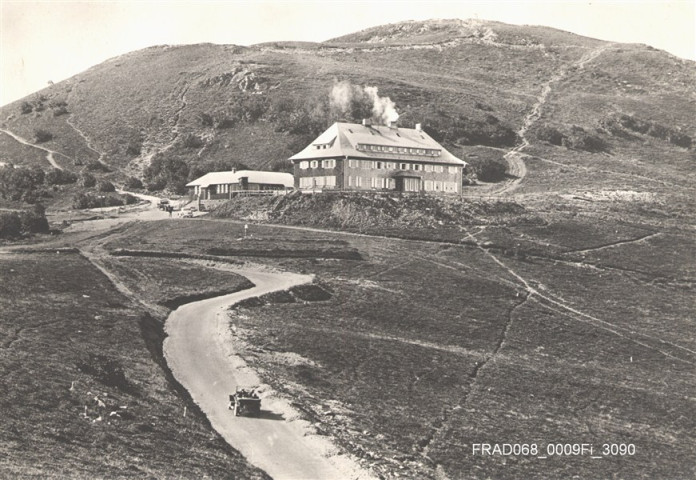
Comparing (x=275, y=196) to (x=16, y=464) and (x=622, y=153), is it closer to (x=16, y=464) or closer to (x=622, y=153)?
(x=16, y=464)

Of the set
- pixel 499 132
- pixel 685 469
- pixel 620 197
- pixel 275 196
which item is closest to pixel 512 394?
pixel 685 469

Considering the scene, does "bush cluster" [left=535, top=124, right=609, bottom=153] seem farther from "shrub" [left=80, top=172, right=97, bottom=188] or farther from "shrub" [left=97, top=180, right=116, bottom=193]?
"shrub" [left=80, top=172, right=97, bottom=188]

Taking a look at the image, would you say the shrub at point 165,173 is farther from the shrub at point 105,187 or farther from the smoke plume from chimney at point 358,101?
the smoke plume from chimney at point 358,101

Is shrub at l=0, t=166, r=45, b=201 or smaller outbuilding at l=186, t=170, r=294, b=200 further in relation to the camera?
shrub at l=0, t=166, r=45, b=201


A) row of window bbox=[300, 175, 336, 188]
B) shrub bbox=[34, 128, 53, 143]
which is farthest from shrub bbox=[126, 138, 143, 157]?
row of window bbox=[300, 175, 336, 188]

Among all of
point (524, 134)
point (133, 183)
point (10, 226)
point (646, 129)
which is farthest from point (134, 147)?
point (646, 129)

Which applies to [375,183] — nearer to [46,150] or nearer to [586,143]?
[586,143]

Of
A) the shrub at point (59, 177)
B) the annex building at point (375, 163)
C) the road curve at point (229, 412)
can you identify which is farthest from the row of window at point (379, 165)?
the shrub at point (59, 177)
